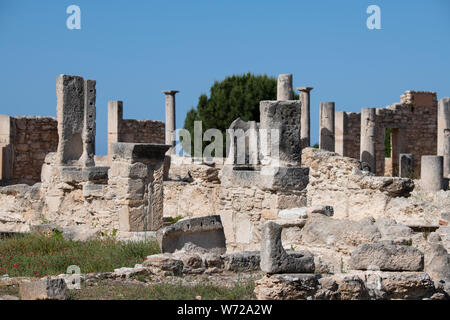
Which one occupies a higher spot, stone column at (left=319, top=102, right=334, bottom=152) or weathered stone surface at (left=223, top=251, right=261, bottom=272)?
stone column at (left=319, top=102, right=334, bottom=152)

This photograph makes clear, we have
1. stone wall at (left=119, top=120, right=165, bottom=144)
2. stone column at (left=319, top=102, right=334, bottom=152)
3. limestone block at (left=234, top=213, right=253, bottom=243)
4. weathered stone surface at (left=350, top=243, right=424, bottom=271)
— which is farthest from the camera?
stone wall at (left=119, top=120, right=165, bottom=144)

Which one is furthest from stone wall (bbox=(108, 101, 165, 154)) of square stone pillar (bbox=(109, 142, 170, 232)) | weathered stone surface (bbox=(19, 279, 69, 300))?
weathered stone surface (bbox=(19, 279, 69, 300))

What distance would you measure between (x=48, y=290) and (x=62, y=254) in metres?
3.34

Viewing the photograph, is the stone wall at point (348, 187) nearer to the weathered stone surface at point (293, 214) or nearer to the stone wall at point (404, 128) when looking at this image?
the weathered stone surface at point (293, 214)

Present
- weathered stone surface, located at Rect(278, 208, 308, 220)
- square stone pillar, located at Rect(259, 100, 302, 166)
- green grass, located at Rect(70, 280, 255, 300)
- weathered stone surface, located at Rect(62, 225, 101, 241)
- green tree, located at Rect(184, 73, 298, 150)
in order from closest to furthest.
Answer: green grass, located at Rect(70, 280, 255, 300), weathered stone surface, located at Rect(278, 208, 308, 220), square stone pillar, located at Rect(259, 100, 302, 166), weathered stone surface, located at Rect(62, 225, 101, 241), green tree, located at Rect(184, 73, 298, 150)

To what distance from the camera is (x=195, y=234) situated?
8688 millimetres

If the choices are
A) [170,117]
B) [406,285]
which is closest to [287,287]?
[406,285]

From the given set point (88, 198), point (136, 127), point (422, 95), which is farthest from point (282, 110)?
point (422, 95)

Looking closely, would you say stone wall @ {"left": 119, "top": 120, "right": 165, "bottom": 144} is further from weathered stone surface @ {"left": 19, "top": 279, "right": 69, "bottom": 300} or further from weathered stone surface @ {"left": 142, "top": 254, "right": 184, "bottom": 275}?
weathered stone surface @ {"left": 19, "top": 279, "right": 69, "bottom": 300}

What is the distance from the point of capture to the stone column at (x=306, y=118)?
2160 cm

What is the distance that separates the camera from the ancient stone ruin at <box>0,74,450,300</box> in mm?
6387

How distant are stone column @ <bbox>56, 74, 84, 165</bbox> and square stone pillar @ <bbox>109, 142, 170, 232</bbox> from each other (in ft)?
6.32

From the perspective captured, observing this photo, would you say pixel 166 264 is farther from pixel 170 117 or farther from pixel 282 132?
pixel 170 117
